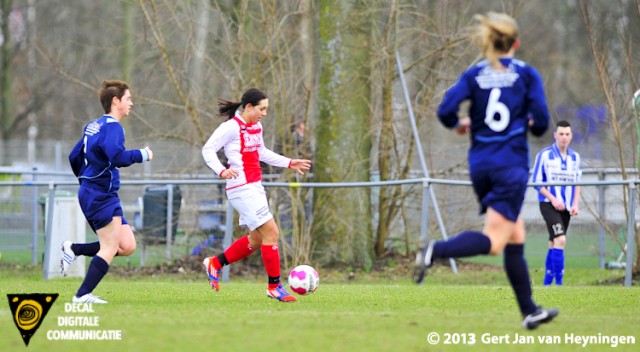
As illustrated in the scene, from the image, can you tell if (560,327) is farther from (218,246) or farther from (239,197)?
(218,246)

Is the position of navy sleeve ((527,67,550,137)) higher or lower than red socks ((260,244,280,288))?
higher

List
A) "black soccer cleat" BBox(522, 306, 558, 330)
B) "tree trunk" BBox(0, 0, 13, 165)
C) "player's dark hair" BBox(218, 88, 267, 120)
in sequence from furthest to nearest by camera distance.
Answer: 1. "tree trunk" BBox(0, 0, 13, 165)
2. "player's dark hair" BBox(218, 88, 267, 120)
3. "black soccer cleat" BBox(522, 306, 558, 330)

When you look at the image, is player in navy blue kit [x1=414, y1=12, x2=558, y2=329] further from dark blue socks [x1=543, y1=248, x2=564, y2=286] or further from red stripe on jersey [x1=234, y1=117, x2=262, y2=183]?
dark blue socks [x1=543, y1=248, x2=564, y2=286]

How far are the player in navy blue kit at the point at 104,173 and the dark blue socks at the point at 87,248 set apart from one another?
450mm

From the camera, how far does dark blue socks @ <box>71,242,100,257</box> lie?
32.2 feet

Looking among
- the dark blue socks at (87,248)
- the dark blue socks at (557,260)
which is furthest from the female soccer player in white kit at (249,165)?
the dark blue socks at (557,260)

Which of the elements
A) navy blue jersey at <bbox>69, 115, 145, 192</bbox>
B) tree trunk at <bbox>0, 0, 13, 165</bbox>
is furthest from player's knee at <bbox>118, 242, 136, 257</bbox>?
tree trunk at <bbox>0, 0, 13, 165</bbox>

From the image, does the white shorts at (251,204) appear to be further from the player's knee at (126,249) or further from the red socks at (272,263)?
the player's knee at (126,249)

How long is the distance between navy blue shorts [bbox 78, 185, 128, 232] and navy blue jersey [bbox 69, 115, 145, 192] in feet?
0.19

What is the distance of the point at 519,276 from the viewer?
7.55 m

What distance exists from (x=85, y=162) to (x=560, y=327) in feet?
14.2

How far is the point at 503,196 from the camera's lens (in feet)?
24.2

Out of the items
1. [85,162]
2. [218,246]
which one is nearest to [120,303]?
[85,162]

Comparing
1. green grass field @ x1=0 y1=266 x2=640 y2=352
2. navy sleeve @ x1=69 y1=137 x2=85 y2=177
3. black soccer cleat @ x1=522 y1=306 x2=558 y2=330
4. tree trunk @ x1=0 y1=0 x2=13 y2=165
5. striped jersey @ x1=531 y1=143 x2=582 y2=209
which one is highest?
tree trunk @ x1=0 y1=0 x2=13 y2=165
